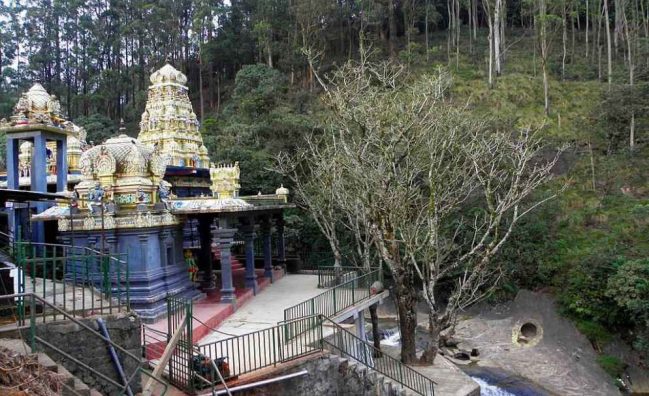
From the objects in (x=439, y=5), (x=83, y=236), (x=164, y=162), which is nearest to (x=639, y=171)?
(x=164, y=162)

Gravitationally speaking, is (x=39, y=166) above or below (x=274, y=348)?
above

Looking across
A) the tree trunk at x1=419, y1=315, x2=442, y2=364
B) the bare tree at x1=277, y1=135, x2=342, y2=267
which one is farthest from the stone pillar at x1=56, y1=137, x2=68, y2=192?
the tree trunk at x1=419, y1=315, x2=442, y2=364

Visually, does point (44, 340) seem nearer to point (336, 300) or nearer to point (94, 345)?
point (94, 345)

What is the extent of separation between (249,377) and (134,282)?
6130 mm

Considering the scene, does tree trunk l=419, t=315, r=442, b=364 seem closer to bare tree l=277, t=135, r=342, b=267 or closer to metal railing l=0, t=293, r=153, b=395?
bare tree l=277, t=135, r=342, b=267

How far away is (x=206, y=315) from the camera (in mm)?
14031

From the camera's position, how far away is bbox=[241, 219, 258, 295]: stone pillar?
57.1ft

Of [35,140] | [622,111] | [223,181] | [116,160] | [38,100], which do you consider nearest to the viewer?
[116,160]

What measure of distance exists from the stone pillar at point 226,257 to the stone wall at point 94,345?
695 cm

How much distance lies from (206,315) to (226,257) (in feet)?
6.80

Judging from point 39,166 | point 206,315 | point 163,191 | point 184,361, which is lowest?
point 206,315

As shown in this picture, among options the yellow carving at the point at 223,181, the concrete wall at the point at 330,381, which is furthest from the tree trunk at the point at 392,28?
the concrete wall at the point at 330,381

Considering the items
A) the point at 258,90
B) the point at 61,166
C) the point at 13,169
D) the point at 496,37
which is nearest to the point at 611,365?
the point at 61,166

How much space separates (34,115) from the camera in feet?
50.1
